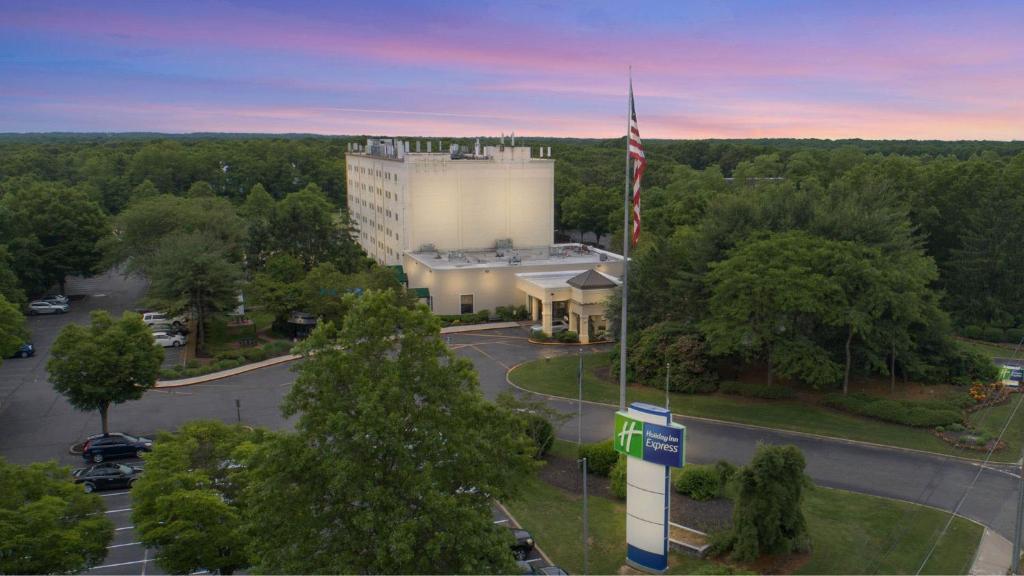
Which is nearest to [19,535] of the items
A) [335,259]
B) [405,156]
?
[335,259]

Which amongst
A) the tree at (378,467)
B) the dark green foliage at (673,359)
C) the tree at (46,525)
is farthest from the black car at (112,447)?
the dark green foliage at (673,359)

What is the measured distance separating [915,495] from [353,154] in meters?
65.4

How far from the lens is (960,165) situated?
2205 inches

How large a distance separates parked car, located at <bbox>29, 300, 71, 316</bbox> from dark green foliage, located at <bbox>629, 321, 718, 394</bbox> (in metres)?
39.9

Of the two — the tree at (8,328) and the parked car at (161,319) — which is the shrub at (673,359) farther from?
the parked car at (161,319)

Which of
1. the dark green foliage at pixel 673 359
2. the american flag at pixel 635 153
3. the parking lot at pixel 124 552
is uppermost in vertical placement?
the american flag at pixel 635 153

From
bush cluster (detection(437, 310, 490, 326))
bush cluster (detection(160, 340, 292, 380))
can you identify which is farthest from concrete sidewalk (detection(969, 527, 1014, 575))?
bush cluster (detection(437, 310, 490, 326))

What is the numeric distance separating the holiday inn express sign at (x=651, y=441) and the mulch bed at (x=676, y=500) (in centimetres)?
406

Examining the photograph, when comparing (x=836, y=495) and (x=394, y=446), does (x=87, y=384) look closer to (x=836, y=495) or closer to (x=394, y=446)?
(x=394, y=446)

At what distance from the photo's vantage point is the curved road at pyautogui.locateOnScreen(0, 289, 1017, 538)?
2494 cm

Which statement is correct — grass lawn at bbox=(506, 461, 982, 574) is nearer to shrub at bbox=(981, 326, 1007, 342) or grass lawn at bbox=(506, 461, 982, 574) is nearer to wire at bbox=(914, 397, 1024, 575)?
wire at bbox=(914, 397, 1024, 575)

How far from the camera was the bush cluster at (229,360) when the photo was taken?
38.8 m

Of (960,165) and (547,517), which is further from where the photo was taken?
(960,165)

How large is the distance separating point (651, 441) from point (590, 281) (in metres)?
27.3
